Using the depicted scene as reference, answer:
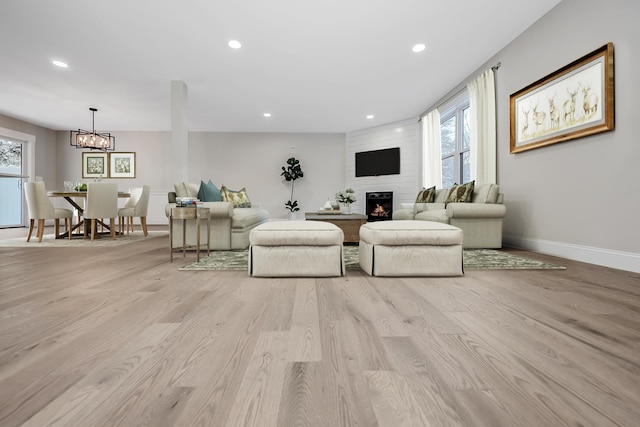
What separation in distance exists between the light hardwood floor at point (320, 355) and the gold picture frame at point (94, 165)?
783 cm

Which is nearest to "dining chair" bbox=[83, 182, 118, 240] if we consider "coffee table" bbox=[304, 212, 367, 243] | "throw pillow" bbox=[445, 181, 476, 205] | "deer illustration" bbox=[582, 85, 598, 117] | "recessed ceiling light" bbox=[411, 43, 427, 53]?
"coffee table" bbox=[304, 212, 367, 243]

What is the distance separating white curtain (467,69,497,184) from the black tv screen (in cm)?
271

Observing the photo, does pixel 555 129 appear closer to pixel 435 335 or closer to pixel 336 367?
pixel 435 335

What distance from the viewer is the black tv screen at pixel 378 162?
7.67 m

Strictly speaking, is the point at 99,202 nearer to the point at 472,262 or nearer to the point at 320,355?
the point at 320,355

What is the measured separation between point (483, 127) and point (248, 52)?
3628 millimetres

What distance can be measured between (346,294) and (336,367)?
2.98ft

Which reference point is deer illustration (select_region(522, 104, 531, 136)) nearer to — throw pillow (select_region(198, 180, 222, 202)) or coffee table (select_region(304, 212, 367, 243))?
coffee table (select_region(304, 212, 367, 243))

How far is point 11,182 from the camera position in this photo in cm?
748

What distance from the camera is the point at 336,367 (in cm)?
100

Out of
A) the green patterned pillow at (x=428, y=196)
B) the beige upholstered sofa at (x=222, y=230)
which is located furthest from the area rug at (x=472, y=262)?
the green patterned pillow at (x=428, y=196)

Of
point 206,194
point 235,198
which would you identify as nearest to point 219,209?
point 206,194

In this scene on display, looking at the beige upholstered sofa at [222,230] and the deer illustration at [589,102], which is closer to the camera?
the deer illustration at [589,102]

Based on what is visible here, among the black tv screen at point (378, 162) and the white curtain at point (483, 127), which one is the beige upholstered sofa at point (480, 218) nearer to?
the white curtain at point (483, 127)
